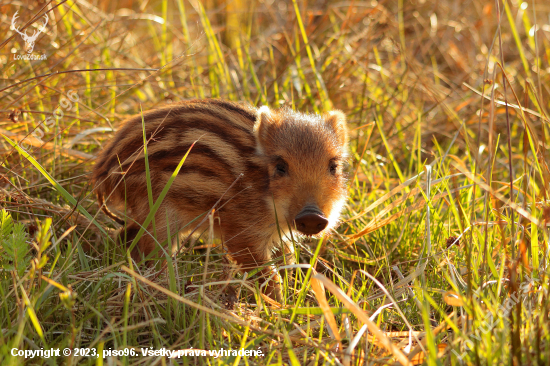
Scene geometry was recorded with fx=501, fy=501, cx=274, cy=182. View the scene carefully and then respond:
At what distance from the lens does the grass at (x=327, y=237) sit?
1.83 m


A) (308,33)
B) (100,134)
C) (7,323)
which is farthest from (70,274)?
(308,33)

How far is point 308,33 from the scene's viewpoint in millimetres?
4805

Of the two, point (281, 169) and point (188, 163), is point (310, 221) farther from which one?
point (188, 163)

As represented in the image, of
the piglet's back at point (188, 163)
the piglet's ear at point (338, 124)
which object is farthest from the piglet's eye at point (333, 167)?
the piglet's back at point (188, 163)

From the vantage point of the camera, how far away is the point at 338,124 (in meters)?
3.25

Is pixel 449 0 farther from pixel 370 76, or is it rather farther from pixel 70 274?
pixel 70 274

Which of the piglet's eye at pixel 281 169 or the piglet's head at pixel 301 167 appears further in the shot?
the piglet's eye at pixel 281 169

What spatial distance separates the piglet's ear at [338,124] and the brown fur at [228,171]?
0.19 meters

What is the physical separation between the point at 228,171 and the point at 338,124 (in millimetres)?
820

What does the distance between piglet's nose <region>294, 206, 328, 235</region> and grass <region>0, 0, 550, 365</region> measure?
232 millimetres

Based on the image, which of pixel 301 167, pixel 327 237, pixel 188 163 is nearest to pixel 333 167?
pixel 301 167

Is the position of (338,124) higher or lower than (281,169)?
higher

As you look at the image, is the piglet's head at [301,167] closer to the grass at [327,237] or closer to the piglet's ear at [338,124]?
the piglet's ear at [338,124]

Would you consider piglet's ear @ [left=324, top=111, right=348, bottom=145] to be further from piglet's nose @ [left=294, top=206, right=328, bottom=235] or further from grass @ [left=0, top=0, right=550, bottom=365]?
piglet's nose @ [left=294, top=206, right=328, bottom=235]
